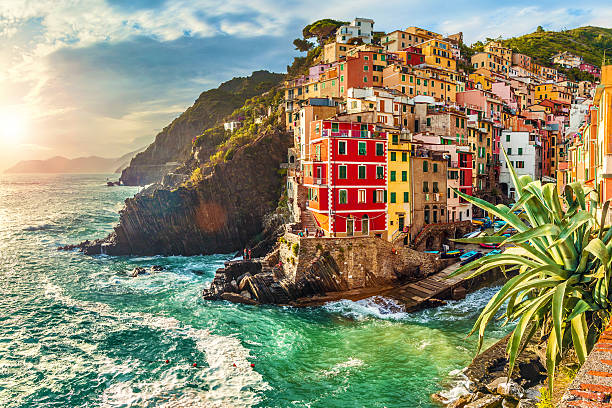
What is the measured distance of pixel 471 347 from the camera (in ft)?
93.9

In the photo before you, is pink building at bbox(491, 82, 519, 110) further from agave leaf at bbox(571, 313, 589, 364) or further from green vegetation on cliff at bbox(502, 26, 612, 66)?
agave leaf at bbox(571, 313, 589, 364)

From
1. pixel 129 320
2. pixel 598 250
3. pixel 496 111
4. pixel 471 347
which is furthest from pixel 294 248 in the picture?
pixel 496 111

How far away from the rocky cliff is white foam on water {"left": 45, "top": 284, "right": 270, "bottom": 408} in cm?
11878

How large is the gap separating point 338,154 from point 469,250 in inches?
720

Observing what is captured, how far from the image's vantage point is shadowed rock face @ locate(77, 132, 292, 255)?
66.1m

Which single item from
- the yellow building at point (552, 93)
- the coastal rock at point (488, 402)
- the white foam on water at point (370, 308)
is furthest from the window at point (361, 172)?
the yellow building at point (552, 93)

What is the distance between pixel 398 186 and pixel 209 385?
1134 inches

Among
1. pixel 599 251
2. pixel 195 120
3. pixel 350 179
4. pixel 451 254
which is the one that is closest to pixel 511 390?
pixel 599 251

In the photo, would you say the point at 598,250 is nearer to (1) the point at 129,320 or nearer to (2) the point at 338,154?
(2) the point at 338,154

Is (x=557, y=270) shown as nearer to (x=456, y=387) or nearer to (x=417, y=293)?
(x=456, y=387)

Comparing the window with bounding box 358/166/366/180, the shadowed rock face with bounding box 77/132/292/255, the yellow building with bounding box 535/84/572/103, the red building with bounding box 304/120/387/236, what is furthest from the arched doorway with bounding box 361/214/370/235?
the yellow building with bounding box 535/84/572/103

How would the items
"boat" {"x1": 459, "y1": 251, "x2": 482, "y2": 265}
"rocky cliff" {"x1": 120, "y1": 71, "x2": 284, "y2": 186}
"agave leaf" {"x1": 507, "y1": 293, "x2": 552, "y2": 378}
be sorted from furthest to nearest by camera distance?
"rocky cliff" {"x1": 120, "y1": 71, "x2": 284, "y2": 186}, "boat" {"x1": 459, "y1": 251, "x2": 482, "y2": 265}, "agave leaf" {"x1": 507, "y1": 293, "x2": 552, "y2": 378}

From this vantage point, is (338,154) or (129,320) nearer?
(129,320)

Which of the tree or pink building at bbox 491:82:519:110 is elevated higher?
the tree
